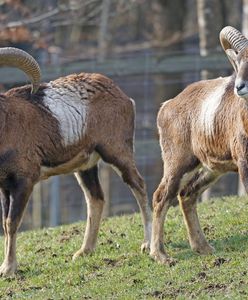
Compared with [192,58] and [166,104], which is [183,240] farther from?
[192,58]

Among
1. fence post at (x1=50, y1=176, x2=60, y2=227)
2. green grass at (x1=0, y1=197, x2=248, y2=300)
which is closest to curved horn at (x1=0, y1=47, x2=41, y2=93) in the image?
green grass at (x1=0, y1=197, x2=248, y2=300)

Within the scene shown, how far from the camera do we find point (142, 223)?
568 inches

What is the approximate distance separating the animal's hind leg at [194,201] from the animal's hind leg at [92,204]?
1.07 m

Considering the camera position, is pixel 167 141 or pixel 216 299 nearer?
pixel 216 299

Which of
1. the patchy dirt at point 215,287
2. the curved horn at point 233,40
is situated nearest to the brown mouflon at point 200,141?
the curved horn at point 233,40

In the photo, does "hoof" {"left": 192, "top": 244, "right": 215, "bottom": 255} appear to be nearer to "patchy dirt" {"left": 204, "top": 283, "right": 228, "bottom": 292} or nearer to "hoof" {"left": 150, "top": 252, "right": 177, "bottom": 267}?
"hoof" {"left": 150, "top": 252, "right": 177, "bottom": 267}

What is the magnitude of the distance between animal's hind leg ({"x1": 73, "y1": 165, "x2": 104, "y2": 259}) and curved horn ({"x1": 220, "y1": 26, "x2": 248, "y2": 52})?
7.52 feet

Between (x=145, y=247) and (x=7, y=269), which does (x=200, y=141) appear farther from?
(x=7, y=269)

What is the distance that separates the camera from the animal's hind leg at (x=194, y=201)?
1280cm

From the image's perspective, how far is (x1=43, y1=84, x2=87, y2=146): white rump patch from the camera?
526 inches

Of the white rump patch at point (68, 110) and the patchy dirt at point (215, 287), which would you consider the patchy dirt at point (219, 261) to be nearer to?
the patchy dirt at point (215, 287)

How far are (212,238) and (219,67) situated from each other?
24.1 ft

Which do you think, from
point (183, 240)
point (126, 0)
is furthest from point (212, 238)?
point (126, 0)

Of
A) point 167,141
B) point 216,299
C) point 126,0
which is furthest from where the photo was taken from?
point 126,0
